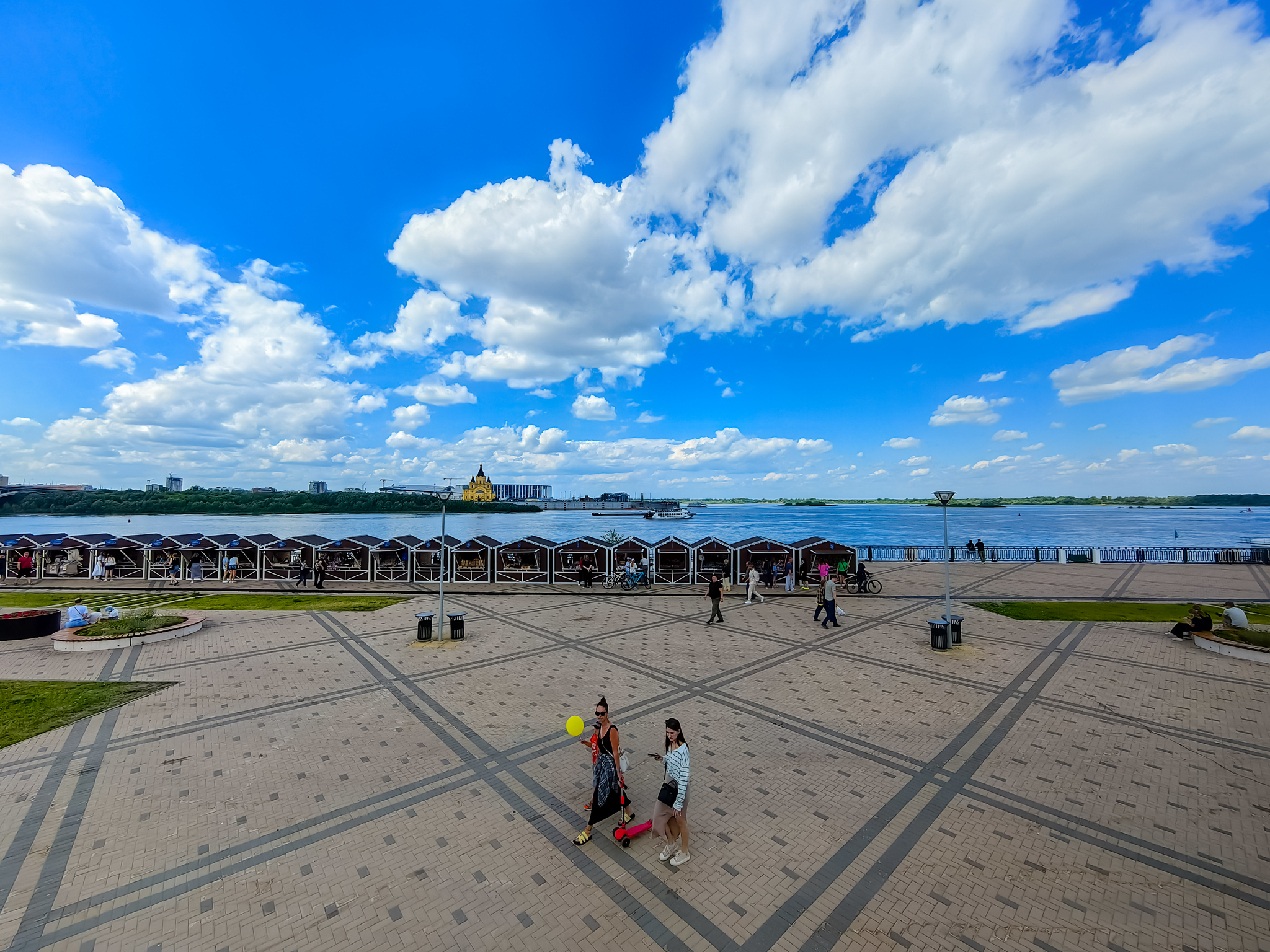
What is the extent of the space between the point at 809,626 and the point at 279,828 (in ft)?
47.2

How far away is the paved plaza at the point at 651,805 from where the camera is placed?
15.6ft

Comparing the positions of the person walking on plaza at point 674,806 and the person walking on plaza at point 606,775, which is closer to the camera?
the person walking on plaza at point 674,806

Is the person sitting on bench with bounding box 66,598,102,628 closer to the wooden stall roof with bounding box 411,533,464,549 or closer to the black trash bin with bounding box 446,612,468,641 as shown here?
the black trash bin with bounding box 446,612,468,641

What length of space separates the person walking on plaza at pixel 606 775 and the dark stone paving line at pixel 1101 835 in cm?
484

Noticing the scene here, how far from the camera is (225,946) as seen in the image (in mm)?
4465

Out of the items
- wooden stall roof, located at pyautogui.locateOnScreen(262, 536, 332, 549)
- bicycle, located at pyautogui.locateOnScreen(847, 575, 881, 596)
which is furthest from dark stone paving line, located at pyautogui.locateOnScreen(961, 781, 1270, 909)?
wooden stall roof, located at pyautogui.locateOnScreen(262, 536, 332, 549)

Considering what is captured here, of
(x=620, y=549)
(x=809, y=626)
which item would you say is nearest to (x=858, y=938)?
(x=809, y=626)

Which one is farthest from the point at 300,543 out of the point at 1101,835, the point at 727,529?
the point at 727,529

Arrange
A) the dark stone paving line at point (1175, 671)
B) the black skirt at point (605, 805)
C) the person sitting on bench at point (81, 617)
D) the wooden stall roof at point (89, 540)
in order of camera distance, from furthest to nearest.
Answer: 1. the wooden stall roof at point (89, 540)
2. the person sitting on bench at point (81, 617)
3. the dark stone paving line at point (1175, 671)
4. the black skirt at point (605, 805)

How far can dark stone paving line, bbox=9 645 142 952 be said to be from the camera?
15.1 feet

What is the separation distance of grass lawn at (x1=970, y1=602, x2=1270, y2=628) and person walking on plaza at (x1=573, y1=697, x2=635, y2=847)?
17.3 meters

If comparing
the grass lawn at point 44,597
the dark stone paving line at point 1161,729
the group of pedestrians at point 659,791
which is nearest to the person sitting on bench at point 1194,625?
the dark stone paving line at point 1161,729

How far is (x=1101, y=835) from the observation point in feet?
19.6

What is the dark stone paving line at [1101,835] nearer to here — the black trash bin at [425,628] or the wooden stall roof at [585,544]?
the black trash bin at [425,628]
